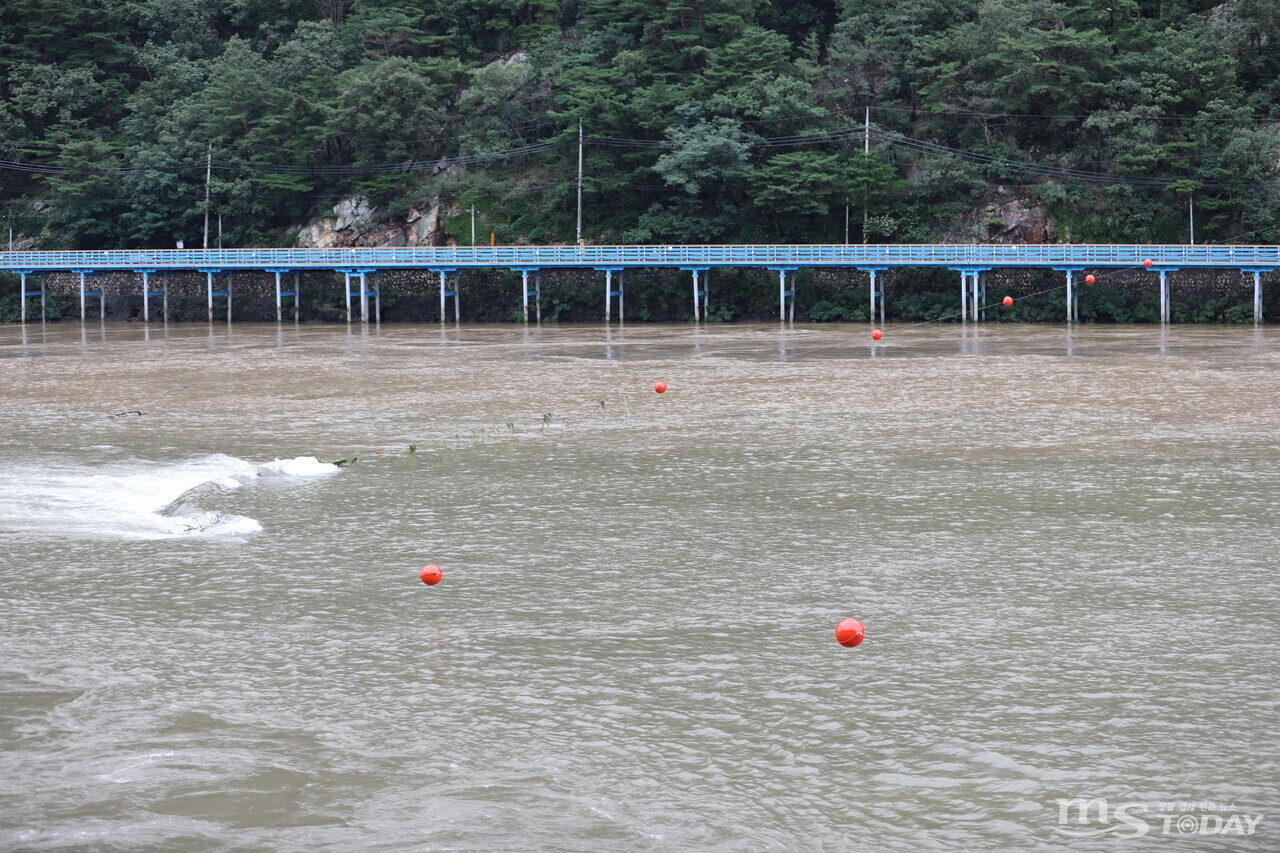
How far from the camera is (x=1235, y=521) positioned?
10727 millimetres

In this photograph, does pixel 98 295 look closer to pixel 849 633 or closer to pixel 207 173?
pixel 207 173

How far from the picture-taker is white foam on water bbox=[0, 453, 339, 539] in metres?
10.9

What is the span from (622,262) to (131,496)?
116ft

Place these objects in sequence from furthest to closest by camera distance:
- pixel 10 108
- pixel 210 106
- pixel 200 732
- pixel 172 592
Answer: pixel 10 108, pixel 210 106, pixel 172 592, pixel 200 732

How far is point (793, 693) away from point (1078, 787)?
1.61 m

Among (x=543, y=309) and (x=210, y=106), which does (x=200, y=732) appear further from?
(x=210, y=106)

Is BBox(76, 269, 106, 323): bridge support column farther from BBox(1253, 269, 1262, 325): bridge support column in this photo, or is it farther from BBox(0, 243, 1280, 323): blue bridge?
BBox(1253, 269, 1262, 325): bridge support column

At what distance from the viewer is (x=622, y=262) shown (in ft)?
153

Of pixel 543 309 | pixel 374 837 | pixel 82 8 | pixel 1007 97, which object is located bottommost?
pixel 374 837

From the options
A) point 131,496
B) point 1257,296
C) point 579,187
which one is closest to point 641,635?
point 131,496

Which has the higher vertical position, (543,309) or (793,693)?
(543,309)

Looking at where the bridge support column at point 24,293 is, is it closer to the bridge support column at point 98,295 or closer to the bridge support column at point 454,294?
the bridge support column at point 98,295

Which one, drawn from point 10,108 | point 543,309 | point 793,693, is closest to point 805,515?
point 793,693

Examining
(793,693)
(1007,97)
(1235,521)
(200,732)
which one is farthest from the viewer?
(1007,97)
